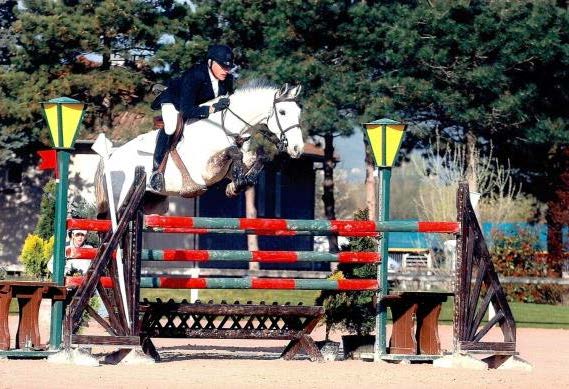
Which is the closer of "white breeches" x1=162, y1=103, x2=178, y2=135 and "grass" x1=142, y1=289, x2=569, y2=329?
"white breeches" x1=162, y1=103, x2=178, y2=135

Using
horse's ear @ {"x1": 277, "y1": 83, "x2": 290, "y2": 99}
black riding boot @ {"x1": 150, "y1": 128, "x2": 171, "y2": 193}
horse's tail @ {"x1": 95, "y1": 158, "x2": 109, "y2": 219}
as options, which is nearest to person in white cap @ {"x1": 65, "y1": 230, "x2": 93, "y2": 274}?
horse's tail @ {"x1": 95, "y1": 158, "x2": 109, "y2": 219}

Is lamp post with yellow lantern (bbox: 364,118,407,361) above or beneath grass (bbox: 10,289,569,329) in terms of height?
above

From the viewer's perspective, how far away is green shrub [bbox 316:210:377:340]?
38.7ft

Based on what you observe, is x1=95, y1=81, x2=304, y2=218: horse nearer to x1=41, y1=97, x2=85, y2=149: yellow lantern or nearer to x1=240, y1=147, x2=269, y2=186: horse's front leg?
x1=240, y1=147, x2=269, y2=186: horse's front leg

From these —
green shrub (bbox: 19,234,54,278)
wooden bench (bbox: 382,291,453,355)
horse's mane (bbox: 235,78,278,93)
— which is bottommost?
wooden bench (bbox: 382,291,453,355)

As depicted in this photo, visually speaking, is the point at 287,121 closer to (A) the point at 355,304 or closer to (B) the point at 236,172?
(B) the point at 236,172

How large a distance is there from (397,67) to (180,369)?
21.5 meters

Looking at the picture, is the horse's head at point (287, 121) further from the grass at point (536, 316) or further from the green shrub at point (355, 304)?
the grass at point (536, 316)

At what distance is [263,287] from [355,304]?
1.33m

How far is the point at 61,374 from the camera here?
9.30 m

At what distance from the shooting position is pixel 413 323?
11539 mm

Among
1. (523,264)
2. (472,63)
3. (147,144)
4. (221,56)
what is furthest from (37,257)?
(472,63)

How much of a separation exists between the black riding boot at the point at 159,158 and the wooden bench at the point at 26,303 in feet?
5.80

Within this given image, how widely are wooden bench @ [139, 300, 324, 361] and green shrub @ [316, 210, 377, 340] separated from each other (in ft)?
1.67
